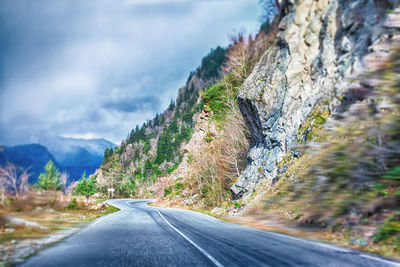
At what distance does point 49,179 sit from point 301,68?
16.3 meters

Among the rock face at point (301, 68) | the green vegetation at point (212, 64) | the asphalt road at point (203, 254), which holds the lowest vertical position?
the asphalt road at point (203, 254)

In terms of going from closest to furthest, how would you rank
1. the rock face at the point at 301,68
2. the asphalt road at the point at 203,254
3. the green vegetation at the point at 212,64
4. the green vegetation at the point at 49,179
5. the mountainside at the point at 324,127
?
the asphalt road at the point at 203,254
the green vegetation at the point at 49,179
the mountainside at the point at 324,127
the rock face at the point at 301,68
the green vegetation at the point at 212,64

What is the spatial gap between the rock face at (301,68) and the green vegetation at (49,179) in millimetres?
12530

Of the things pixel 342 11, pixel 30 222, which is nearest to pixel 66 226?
pixel 30 222

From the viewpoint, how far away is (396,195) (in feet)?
20.9

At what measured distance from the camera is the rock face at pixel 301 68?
40.2 ft

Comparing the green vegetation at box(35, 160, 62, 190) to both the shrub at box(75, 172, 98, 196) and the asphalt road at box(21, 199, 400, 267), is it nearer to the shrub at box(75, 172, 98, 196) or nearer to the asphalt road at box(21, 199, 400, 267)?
the asphalt road at box(21, 199, 400, 267)

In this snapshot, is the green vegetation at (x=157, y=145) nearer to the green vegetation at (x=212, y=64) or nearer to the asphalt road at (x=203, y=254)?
the green vegetation at (x=212, y=64)

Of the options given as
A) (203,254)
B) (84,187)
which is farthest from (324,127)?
(84,187)

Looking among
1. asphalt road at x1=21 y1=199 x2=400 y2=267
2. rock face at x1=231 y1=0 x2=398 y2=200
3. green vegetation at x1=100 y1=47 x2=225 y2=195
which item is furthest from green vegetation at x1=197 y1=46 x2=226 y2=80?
asphalt road at x1=21 y1=199 x2=400 y2=267

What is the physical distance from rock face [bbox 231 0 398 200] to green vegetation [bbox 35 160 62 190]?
1253 cm

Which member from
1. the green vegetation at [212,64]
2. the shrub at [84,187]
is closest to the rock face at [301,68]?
the shrub at [84,187]

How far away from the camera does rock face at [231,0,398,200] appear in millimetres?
12266

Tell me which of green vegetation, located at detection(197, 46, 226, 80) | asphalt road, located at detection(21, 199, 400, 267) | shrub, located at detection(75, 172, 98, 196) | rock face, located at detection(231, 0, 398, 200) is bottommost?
asphalt road, located at detection(21, 199, 400, 267)
